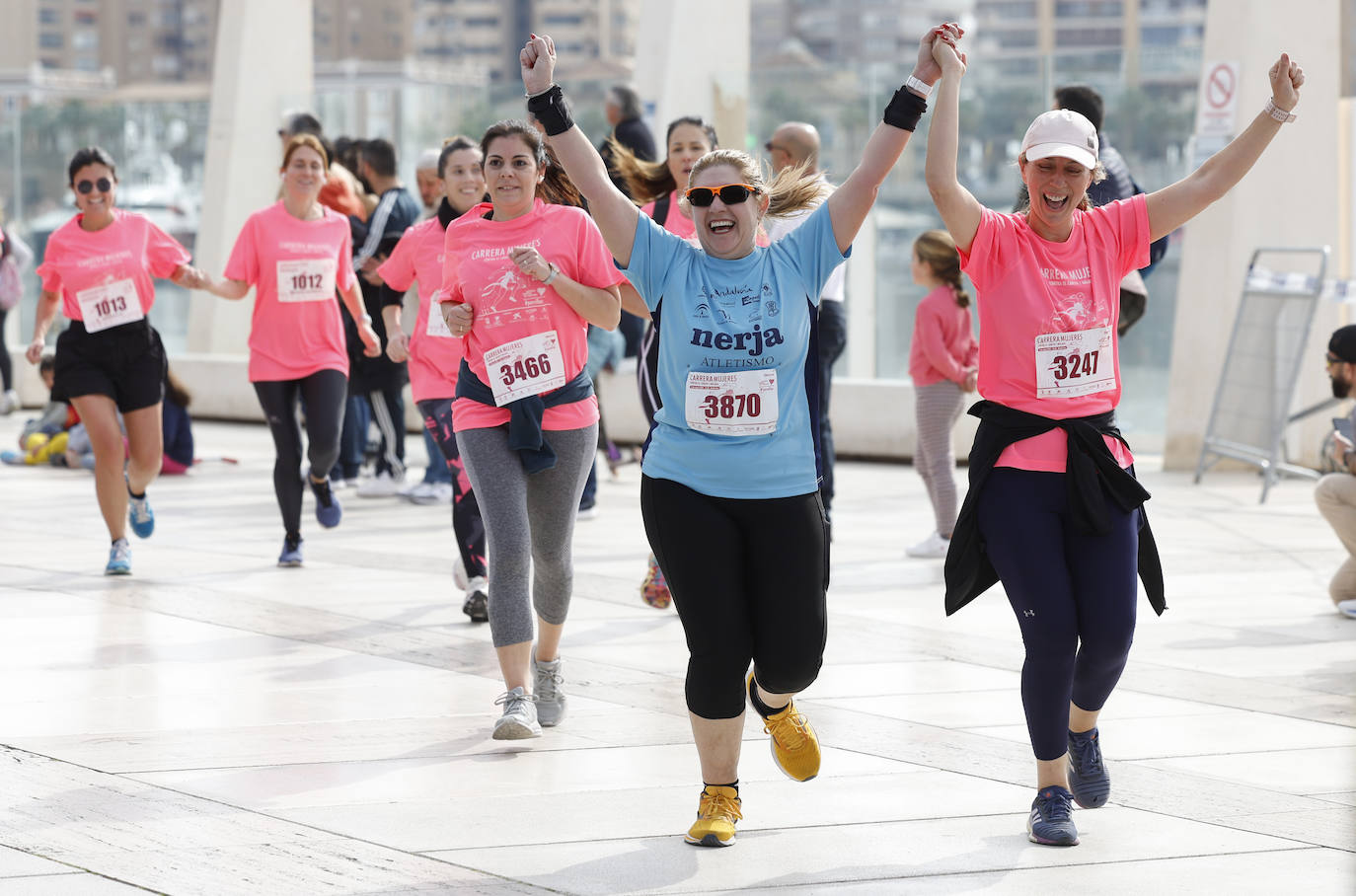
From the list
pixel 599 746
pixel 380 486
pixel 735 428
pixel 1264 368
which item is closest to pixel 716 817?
pixel 735 428

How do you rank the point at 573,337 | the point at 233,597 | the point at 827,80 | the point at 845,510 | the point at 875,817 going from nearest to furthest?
the point at 875,817 → the point at 573,337 → the point at 233,597 → the point at 845,510 → the point at 827,80

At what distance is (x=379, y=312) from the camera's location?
12266mm

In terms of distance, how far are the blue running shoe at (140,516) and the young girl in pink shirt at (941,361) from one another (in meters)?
3.87

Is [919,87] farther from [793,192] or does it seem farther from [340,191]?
[340,191]

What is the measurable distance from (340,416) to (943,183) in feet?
16.8

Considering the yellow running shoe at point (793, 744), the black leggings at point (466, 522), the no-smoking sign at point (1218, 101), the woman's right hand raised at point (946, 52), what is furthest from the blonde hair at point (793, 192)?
the no-smoking sign at point (1218, 101)

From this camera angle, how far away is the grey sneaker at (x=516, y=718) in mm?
5730

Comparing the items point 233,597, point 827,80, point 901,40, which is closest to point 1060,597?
point 233,597

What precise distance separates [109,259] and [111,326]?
35cm

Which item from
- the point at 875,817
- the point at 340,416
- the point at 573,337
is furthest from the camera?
the point at 340,416

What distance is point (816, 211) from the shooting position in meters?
4.77

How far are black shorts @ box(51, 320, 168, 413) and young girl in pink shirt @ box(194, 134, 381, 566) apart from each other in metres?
0.46

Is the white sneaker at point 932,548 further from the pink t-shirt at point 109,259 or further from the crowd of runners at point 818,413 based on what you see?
the crowd of runners at point 818,413

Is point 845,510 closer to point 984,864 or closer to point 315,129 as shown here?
point 315,129
